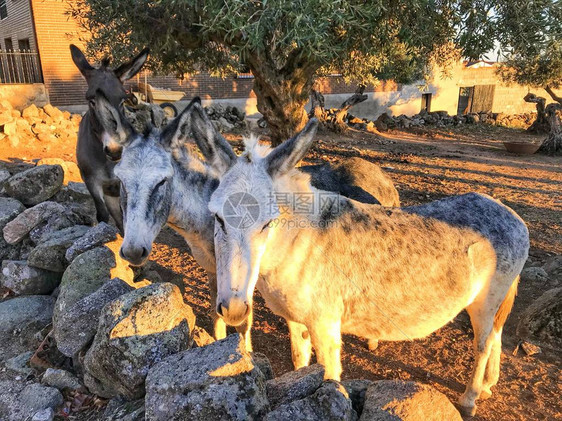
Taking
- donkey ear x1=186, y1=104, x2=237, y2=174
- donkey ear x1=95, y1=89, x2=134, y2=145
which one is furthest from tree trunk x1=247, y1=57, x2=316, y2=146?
donkey ear x1=186, y1=104, x2=237, y2=174

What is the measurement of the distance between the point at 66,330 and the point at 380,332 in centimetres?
256

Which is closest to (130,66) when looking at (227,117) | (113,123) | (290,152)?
(113,123)

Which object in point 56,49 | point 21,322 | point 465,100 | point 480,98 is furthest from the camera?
point 465,100

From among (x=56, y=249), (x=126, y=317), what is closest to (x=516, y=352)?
(x=126, y=317)

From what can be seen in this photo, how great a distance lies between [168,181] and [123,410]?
168 centimetres

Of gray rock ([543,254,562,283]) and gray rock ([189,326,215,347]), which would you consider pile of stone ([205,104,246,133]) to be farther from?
gray rock ([189,326,215,347])

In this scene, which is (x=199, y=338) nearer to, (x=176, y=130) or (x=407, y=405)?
(x=407, y=405)

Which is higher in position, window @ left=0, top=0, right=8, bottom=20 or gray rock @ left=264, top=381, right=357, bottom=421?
window @ left=0, top=0, right=8, bottom=20

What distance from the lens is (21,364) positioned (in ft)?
10.6

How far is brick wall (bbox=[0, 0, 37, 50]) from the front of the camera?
54.5ft

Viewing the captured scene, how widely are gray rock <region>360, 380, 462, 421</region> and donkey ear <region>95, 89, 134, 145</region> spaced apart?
9.12 ft

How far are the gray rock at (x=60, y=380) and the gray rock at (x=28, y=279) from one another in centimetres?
173

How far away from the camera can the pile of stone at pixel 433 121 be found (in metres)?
20.5

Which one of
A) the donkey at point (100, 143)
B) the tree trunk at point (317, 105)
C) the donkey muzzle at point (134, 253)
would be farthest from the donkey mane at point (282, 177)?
the tree trunk at point (317, 105)
